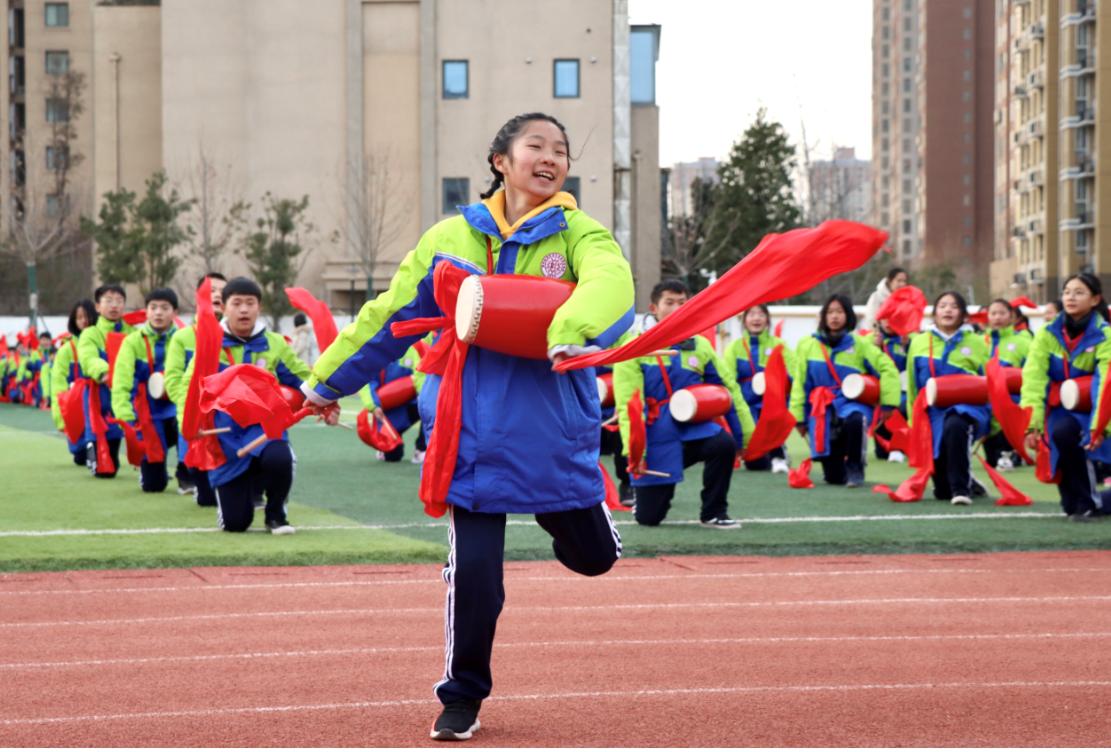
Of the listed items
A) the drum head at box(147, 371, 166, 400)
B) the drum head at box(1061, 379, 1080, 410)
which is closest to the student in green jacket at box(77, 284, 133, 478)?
the drum head at box(147, 371, 166, 400)

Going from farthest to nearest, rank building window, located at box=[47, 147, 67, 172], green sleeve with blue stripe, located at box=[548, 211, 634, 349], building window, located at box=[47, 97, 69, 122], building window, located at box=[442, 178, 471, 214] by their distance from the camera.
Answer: building window, located at box=[47, 97, 69, 122] < building window, located at box=[47, 147, 67, 172] < building window, located at box=[442, 178, 471, 214] < green sleeve with blue stripe, located at box=[548, 211, 634, 349]

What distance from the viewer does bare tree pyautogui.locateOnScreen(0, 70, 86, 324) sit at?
203ft

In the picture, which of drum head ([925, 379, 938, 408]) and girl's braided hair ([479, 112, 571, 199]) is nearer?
girl's braided hair ([479, 112, 571, 199])

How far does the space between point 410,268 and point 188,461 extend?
22.5 feet

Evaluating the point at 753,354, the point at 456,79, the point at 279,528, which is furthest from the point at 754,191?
the point at 279,528

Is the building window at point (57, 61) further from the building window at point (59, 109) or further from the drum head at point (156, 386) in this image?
the drum head at point (156, 386)

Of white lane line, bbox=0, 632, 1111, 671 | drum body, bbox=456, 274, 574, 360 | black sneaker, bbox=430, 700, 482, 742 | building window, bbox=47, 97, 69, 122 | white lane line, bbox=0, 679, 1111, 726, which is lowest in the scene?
white lane line, bbox=0, 632, 1111, 671

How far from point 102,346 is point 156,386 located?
169 centimetres

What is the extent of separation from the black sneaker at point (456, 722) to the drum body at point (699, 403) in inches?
270

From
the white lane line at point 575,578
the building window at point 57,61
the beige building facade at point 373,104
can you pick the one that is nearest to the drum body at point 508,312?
the white lane line at point 575,578

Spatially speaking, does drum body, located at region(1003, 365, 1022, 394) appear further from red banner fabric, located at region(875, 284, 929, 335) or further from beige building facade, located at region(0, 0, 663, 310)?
beige building facade, located at region(0, 0, 663, 310)

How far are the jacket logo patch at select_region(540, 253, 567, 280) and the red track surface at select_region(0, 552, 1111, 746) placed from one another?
148cm

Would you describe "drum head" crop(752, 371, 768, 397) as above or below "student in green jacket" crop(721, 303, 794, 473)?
below

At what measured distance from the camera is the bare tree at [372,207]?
183 feet
